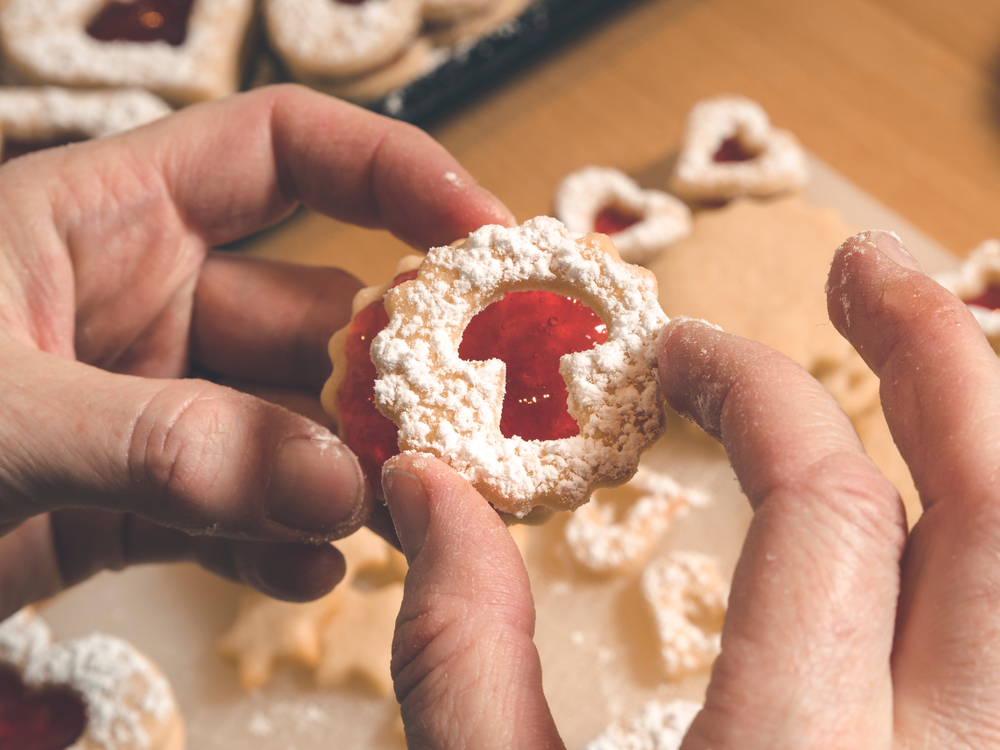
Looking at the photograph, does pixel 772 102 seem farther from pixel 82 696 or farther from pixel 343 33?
pixel 82 696

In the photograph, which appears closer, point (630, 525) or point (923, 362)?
point (923, 362)

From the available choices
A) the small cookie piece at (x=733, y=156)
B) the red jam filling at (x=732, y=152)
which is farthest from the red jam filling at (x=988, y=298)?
the red jam filling at (x=732, y=152)

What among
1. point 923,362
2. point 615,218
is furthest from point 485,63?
point 923,362

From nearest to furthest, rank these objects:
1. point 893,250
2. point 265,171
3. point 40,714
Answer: point 893,250 → point 265,171 → point 40,714

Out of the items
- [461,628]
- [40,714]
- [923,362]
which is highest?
[923,362]

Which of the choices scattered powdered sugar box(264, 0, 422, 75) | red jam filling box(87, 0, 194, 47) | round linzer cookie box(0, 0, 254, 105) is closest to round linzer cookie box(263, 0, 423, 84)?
scattered powdered sugar box(264, 0, 422, 75)

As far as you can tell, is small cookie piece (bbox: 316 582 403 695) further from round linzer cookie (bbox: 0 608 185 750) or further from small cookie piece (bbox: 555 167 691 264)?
small cookie piece (bbox: 555 167 691 264)

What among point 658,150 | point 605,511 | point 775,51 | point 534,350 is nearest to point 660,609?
point 605,511

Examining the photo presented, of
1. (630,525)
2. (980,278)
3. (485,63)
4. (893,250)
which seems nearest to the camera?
(893,250)
